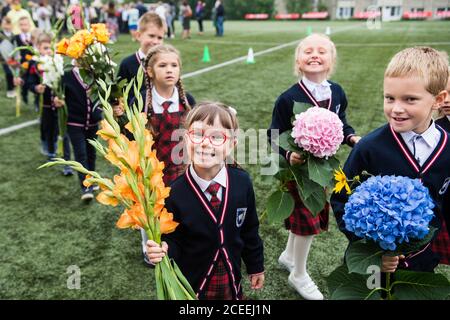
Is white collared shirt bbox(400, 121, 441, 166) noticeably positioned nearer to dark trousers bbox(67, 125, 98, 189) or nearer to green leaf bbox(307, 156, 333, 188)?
green leaf bbox(307, 156, 333, 188)

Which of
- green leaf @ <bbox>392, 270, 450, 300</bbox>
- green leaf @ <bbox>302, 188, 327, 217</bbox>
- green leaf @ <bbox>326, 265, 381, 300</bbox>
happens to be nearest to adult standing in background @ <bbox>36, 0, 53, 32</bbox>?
green leaf @ <bbox>302, 188, 327, 217</bbox>

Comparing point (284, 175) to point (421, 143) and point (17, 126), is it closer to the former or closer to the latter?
point (421, 143)

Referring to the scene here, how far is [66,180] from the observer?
528cm

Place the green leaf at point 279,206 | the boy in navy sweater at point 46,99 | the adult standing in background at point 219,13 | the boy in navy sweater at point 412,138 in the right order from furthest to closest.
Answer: the adult standing in background at point 219,13 < the boy in navy sweater at point 46,99 < the green leaf at point 279,206 < the boy in navy sweater at point 412,138

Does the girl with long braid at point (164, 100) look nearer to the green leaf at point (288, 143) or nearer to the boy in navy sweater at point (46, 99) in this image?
the green leaf at point (288, 143)

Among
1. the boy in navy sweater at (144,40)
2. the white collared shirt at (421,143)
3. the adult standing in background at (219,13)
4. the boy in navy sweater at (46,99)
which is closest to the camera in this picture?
the white collared shirt at (421,143)

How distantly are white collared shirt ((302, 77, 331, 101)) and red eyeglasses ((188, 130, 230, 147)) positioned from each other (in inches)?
42.4

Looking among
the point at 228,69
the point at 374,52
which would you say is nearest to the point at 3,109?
the point at 228,69

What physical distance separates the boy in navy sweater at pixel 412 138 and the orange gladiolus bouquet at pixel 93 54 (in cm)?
169

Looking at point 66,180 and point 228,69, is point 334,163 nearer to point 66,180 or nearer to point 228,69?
point 66,180

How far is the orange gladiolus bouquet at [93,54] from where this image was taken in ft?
9.54

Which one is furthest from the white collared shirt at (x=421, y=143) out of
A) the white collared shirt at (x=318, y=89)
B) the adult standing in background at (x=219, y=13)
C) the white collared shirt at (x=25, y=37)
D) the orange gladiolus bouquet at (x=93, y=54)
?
the adult standing in background at (x=219, y=13)

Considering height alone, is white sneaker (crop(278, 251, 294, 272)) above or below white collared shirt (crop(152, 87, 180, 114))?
below

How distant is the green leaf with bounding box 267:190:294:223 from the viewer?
224 centimetres
